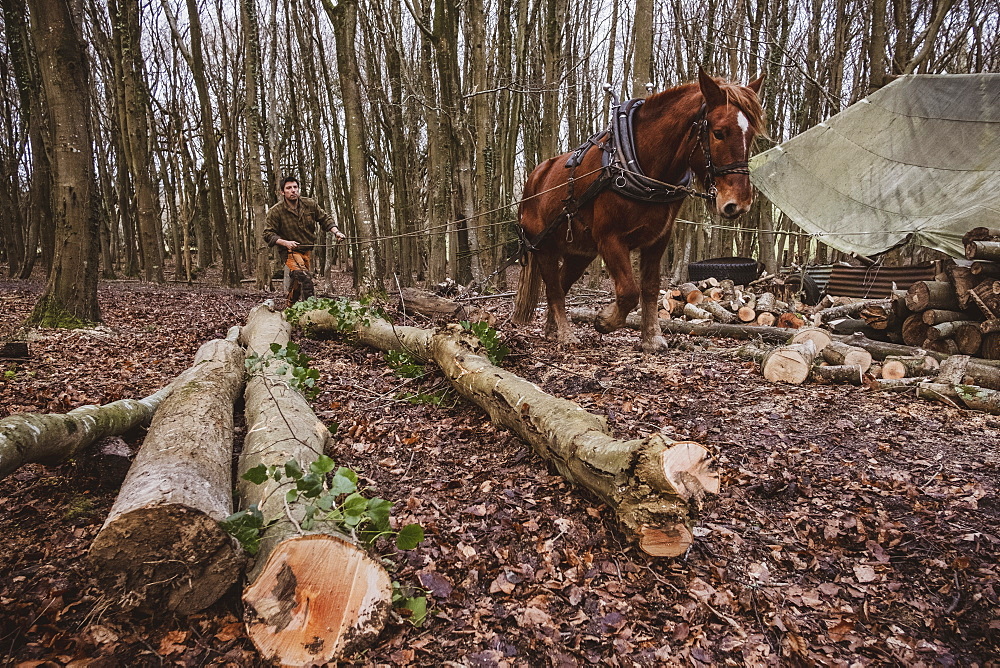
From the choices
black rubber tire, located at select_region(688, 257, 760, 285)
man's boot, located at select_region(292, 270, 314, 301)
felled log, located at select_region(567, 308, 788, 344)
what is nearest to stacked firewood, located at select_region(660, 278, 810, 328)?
felled log, located at select_region(567, 308, 788, 344)

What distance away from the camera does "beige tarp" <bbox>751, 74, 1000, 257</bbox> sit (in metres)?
5.90

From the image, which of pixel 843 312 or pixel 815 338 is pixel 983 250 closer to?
pixel 815 338

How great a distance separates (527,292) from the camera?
6.23m

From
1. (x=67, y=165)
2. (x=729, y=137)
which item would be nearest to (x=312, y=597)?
(x=729, y=137)

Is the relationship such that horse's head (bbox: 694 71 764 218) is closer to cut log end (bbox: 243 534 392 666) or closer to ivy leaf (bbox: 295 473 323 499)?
ivy leaf (bbox: 295 473 323 499)

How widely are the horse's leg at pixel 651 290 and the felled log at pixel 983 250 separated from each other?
8.68 feet

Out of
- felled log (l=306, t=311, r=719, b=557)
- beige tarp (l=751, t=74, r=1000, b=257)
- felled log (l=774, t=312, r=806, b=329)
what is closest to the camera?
felled log (l=306, t=311, r=719, b=557)

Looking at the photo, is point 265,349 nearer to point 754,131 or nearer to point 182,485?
point 182,485

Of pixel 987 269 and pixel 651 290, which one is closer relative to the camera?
pixel 987 269

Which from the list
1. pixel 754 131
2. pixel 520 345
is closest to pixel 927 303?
pixel 754 131

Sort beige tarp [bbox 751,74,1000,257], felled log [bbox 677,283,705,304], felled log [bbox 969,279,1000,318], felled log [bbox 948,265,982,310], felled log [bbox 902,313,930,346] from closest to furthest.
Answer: felled log [bbox 969,279,1000,318], felled log [bbox 948,265,982,310], felled log [bbox 902,313,930,346], beige tarp [bbox 751,74,1000,257], felled log [bbox 677,283,705,304]

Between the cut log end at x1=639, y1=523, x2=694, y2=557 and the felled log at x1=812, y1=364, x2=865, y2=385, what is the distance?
10.4 ft

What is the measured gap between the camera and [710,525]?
236 cm

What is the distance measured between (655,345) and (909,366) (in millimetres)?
2117
